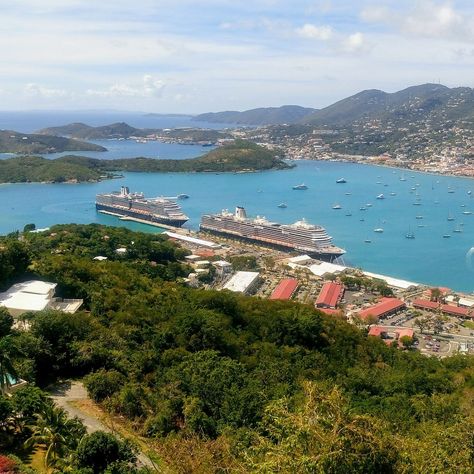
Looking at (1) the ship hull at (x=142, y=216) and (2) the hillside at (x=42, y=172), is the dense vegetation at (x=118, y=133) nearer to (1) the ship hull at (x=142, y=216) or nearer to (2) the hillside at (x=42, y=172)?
(2) the hillside at (x=42, y=172)

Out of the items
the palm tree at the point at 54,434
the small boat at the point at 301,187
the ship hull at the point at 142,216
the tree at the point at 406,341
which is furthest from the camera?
the small boat at the point at 301,187

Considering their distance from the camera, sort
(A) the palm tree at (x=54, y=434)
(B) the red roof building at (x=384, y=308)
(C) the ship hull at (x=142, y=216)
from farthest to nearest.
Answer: (C) the ship hull at (x=142, y=216), (B) the red roof building at (x=384, y=308), (A) the palm tree at (x=54, y=434)

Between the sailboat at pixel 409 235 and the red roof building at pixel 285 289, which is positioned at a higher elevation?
the red roof building at pixel 285 289

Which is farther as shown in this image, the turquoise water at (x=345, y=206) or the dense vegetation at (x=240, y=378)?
the turquoise water at (x=345, y=206)

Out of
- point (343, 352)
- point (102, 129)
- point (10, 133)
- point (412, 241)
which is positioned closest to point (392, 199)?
point (412, 241)

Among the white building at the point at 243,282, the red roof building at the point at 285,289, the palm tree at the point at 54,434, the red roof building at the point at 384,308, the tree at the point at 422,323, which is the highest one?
the palm tree at the point at 54,434

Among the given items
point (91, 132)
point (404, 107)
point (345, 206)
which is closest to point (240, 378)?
point (345, 206)

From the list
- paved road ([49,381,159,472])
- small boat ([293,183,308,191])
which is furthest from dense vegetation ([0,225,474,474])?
small boat ([293,183,308,191])

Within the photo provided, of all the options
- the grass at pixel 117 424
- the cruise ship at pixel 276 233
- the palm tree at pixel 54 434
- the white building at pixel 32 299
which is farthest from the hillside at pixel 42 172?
the palm tree at pixel 54 434

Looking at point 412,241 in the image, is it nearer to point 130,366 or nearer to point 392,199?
point 392,199
